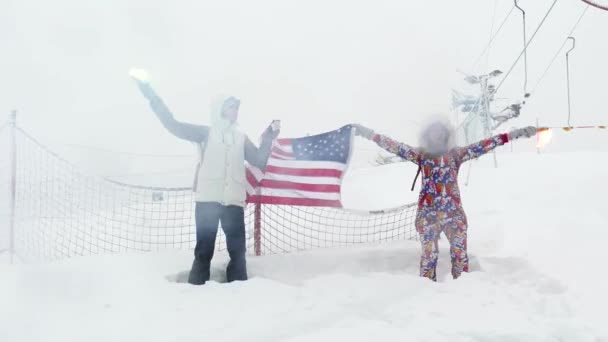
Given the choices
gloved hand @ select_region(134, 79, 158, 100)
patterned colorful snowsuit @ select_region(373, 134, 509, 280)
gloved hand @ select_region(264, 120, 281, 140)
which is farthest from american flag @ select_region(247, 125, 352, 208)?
gloved hand @ select_region(134, 79, 158, 100)

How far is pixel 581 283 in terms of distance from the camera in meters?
3.46

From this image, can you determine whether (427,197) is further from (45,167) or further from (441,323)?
(45,167)

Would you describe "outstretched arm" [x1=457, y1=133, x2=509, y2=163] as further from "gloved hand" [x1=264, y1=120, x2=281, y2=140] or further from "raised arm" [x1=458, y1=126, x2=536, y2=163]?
"gloved hand" [x1=264, y1=120, x2=281, y2=140]

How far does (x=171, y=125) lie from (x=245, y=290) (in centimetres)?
156

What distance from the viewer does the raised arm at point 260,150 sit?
3951 millimetres

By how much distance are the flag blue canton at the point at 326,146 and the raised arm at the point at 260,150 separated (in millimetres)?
702

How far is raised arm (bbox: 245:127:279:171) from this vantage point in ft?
13.0

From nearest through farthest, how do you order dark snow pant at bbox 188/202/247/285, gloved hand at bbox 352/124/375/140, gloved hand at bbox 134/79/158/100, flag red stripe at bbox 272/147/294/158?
gloved hand at bbox 134/79/158/100 < dark snow pant at bbox 188/202/247/285 < gloved hand at bbox 352/124/375/140 < flag red stripe at bbox 272/147/294/158

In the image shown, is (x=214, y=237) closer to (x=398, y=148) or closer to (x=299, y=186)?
(x=299, y=186)

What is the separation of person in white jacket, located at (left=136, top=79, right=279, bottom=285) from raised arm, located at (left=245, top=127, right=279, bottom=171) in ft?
0.43

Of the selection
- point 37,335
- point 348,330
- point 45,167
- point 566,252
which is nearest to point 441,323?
point 348,330

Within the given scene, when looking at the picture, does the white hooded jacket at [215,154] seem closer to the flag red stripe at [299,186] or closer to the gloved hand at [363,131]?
the flag red stripe at [299,186]

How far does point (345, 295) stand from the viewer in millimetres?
3400

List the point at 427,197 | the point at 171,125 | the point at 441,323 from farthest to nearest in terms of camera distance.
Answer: the point at 427,197 < the point at 171,125 < the point at 441,323
